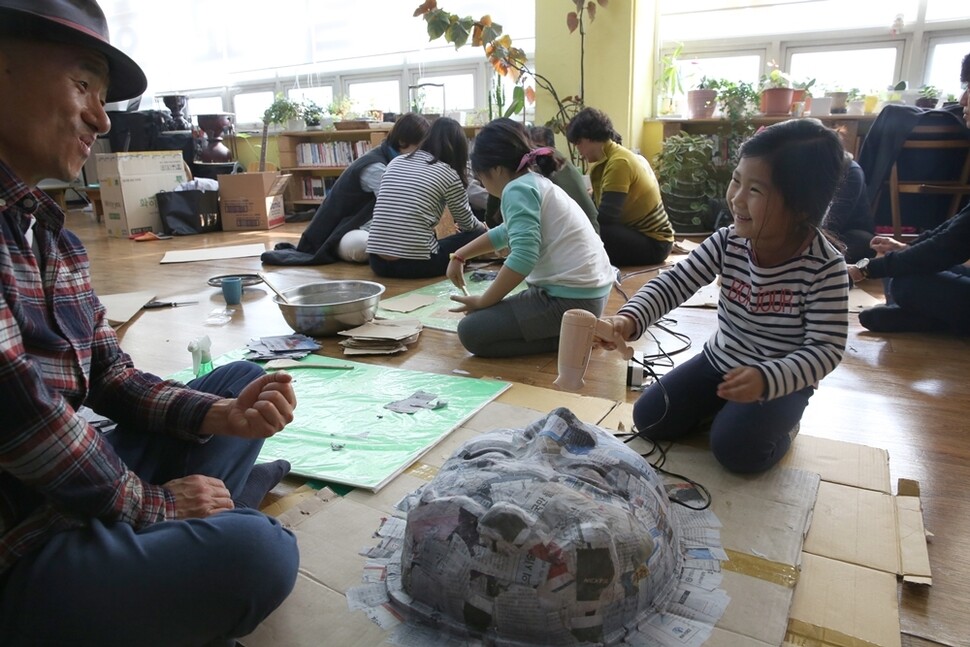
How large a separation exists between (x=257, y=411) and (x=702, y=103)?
4603 millimetres

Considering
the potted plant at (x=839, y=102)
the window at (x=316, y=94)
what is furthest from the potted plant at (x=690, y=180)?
the window at (x=316, y=94)

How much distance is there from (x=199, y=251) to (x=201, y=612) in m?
4.17

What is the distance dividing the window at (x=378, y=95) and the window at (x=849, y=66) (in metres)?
3.61

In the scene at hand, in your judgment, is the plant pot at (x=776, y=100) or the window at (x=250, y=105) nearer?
the plant pot at (x=776, y=100)

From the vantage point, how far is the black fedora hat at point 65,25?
2.48ft

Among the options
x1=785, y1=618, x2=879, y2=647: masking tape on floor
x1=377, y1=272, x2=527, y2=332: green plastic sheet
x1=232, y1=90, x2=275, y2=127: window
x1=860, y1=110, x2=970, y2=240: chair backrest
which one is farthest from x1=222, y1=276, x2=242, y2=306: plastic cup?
x1=232, y1=90, x2=275, y2=127: window

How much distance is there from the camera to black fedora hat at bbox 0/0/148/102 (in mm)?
756

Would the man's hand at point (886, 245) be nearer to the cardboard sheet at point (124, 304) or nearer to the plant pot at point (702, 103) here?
→ the plant pot at point (702, 103)

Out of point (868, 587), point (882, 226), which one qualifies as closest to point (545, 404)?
point (868, 587)

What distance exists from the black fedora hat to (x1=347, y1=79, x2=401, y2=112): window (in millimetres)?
5930

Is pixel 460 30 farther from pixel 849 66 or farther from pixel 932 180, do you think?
pixel 932 180

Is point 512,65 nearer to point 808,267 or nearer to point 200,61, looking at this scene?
point 808,267

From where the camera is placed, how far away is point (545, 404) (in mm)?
1812

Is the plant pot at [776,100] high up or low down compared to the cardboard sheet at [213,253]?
up
